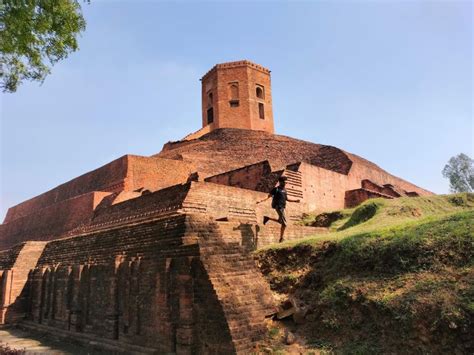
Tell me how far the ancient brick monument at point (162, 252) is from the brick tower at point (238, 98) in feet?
21.5

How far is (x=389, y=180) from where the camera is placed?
27172 millimetres

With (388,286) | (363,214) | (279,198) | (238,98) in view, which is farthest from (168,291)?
(238,98)

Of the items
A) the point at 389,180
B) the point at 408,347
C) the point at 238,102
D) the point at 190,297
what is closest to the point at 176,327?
the point at 190,297

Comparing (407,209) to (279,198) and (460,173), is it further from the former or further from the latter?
(460,173)

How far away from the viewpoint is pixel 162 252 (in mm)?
6594

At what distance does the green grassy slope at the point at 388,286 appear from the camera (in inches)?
170

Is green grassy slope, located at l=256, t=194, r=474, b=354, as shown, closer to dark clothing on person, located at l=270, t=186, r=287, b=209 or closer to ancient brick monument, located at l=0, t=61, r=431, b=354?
ancient brick monument, located at l=0, t=61, r=431, b=354

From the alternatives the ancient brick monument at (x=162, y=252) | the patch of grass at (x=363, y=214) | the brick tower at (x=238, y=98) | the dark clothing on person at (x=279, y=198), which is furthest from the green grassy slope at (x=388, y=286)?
the brick tower at (x=238, y=98)

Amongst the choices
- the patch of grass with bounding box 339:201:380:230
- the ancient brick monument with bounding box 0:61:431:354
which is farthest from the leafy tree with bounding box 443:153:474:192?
the patch of grass with bounding box 339:201:380:230

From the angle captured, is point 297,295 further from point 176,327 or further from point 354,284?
point 176,327

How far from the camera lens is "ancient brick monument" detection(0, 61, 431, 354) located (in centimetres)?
568

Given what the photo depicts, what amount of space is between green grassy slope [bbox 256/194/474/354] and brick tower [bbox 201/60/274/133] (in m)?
24.8

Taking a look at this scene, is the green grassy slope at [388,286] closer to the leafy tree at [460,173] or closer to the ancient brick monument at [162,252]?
the ancient brick monument at [162,252]

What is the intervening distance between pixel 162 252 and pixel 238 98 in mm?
25842
